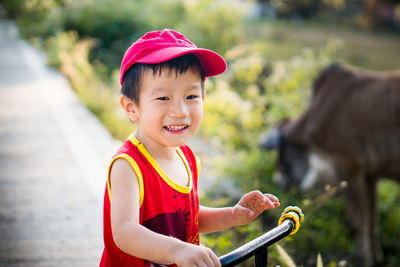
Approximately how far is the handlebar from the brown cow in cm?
294

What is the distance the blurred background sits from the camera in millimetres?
4117

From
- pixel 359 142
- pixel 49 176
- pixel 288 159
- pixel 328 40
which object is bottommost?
pixel 328 40

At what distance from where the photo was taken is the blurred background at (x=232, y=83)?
412 cm

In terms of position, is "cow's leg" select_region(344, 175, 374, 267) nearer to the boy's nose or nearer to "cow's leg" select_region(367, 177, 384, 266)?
"cow's leg" select_region(367, 177, 384, 266)

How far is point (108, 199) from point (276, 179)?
3.60 m

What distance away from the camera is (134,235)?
1.51 metres

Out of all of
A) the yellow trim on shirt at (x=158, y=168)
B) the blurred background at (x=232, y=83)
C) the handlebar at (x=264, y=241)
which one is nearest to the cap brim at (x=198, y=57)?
the yellow trim on shirt at (x=158, y=168)

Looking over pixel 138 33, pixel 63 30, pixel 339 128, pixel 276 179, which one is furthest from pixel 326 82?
pixel 63 30

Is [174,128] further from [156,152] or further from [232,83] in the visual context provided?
[232,83]

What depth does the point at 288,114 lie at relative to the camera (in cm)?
638

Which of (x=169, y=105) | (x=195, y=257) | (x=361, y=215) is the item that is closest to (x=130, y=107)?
(x=169, y=105)

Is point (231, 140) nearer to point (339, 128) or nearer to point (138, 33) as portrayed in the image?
point (339, 128)

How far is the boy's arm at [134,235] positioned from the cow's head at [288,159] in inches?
140

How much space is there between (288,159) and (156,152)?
3.51 metres
